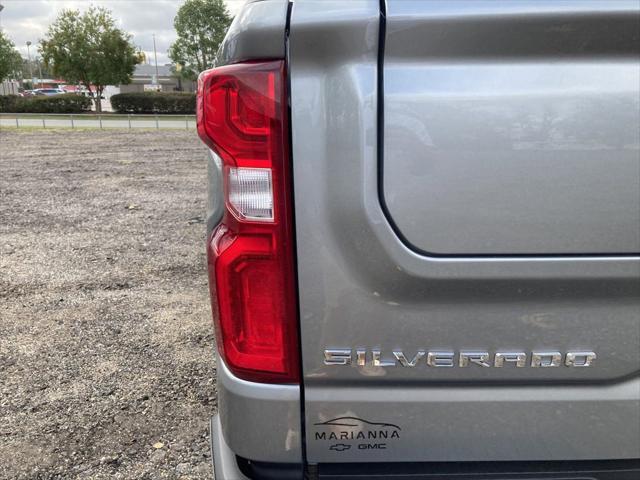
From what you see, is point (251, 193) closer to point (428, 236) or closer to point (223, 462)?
point (428, 236)

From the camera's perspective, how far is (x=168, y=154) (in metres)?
14.4

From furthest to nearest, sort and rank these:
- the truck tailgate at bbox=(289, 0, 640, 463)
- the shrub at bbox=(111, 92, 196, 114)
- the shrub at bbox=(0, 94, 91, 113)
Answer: the shrub at bbox=(111, 92, 196, 114)
the shrub at bbox=(0, 94, 91, 113)
the truck tailgate at bbox=(289, 0, 640, 463)

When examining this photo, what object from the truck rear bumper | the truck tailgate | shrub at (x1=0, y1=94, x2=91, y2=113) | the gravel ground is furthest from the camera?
shrub at (x1=0, y1=94, x2=91, y2=113)

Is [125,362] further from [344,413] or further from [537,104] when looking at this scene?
[537,104]

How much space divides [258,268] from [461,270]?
48 centimetres

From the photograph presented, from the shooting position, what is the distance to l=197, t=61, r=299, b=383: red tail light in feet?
4.14

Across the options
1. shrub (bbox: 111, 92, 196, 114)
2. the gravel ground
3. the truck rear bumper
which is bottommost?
the gravel ground

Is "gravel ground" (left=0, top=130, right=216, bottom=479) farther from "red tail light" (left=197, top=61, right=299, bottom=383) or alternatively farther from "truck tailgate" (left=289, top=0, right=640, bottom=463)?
"truck tailgate" (left=289, top=0, right=640, bottom=463)

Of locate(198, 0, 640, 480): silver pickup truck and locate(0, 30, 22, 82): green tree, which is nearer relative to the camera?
locate(198, 0, 640, 480): silver pickup truck

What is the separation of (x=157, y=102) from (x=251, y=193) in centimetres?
3833

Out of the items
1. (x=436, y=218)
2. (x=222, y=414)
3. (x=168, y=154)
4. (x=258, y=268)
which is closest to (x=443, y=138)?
(x=436, y=218)

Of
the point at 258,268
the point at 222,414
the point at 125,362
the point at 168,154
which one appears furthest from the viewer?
the point at 168,154

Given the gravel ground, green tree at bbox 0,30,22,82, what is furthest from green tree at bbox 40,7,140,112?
the gravel ground

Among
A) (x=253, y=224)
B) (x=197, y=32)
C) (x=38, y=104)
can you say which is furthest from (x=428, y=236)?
(x=197, y=32)
